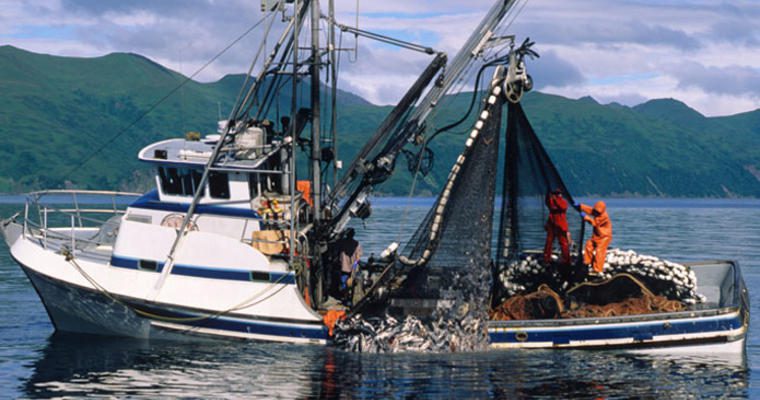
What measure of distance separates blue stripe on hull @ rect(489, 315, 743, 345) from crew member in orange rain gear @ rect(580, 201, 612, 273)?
1.51m

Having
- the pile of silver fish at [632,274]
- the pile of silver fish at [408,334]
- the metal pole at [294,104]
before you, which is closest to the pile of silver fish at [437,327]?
the pile of silver fish at [408,334]

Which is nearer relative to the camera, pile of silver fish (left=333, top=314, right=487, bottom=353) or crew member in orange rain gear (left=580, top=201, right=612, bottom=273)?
pile of silver fish (left=333, top=314, right=487, bottom=353)

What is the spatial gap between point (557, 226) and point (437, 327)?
10.6 ft

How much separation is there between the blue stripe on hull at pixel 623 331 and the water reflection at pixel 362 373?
0.31 metres

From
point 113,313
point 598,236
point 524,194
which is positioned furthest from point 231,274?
point 598,236

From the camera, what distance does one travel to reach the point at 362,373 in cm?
1867

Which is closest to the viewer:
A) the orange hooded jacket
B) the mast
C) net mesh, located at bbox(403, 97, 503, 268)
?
net mesh, located at bbox(403, 97, 503, 268)

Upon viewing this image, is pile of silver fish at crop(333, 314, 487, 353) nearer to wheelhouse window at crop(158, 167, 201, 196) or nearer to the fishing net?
the fishing net

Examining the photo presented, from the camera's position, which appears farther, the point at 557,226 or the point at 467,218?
the point at 557,226

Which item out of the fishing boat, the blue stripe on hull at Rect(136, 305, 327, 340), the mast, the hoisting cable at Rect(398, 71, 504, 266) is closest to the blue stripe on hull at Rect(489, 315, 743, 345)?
the fishing boat

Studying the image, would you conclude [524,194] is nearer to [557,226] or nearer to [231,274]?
[557,226]

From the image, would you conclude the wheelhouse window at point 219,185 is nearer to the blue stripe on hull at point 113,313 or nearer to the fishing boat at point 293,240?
the fishing boat at point 293,240

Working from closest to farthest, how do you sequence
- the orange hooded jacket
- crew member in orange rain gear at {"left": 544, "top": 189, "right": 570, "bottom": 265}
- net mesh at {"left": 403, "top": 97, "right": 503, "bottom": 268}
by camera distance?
net mesh at {"left": 403, "top": 97, "right": 503, "bottom": 268}, the orange hooded jacket, crew member in orange rain gear at {"left": 544, "top": 189, "right": 570, "bottom": 265}

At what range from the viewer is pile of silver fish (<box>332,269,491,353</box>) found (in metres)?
19.6
